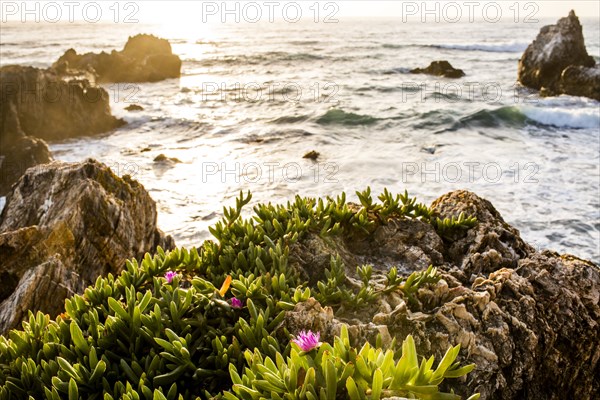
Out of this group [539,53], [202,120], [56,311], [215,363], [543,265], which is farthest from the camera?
[539,53]

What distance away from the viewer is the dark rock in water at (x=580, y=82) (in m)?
22.8

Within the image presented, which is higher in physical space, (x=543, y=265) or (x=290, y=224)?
(x=290, y=224)

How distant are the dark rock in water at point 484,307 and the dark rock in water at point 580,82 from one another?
22973mm

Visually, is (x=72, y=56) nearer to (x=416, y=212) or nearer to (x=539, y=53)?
(x=539, y=53)

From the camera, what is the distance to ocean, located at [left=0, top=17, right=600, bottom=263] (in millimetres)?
11422

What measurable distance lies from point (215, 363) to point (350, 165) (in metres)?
12.5

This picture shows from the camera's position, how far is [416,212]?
12.4ft

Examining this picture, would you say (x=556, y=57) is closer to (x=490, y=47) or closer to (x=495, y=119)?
(x=495, y=119)

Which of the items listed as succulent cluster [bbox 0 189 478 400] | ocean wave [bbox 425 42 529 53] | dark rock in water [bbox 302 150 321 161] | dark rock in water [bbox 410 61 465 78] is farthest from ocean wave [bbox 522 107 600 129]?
ocean wave [bbox 425 42 529 53]

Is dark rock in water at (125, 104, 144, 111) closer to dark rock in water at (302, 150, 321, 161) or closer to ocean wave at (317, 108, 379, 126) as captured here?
ocean wave at (317, 108, 379, 126)

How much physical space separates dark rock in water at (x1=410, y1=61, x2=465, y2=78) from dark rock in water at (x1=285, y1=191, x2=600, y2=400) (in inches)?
1174

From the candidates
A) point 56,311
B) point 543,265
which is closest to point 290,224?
point 543,265

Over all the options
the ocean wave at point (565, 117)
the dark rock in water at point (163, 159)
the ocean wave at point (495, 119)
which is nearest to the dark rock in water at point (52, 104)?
the dark rock in water at point (163, 159)

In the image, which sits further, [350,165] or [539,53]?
[539,53]
